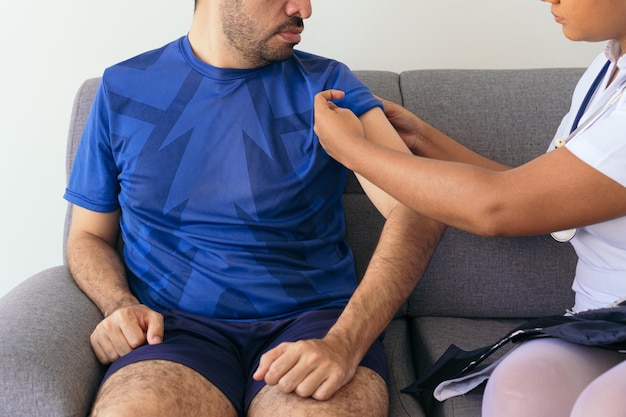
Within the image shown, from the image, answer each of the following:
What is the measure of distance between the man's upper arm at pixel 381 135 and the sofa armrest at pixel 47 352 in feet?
2.14

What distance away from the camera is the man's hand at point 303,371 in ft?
4.92

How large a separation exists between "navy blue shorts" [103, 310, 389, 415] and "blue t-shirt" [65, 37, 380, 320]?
0.14ft

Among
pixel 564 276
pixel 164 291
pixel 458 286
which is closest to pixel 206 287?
pixel 164 291

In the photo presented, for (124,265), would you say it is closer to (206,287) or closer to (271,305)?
(206,287)

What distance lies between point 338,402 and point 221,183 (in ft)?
1.84

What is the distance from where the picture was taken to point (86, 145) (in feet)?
6.38

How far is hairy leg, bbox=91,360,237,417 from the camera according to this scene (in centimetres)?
146

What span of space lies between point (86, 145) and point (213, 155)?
0.31 meters

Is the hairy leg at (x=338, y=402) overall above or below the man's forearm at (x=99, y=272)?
below

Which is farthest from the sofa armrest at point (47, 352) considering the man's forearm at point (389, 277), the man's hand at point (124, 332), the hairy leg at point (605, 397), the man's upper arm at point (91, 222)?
the hairy leg at point (605, 397)

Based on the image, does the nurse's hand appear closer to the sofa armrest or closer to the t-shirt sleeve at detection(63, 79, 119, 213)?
the t-shirt sleeve at detection(63, 79, 119, 213)

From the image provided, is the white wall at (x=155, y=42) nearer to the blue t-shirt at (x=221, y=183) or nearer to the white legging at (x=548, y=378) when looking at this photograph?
the blue t-shirt at (x=221, y=183)

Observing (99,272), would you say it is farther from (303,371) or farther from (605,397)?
(605,397)

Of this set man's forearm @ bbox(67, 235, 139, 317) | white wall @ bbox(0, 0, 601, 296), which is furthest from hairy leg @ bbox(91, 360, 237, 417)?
white wall @ bbox(0, 0, 601, 296)
